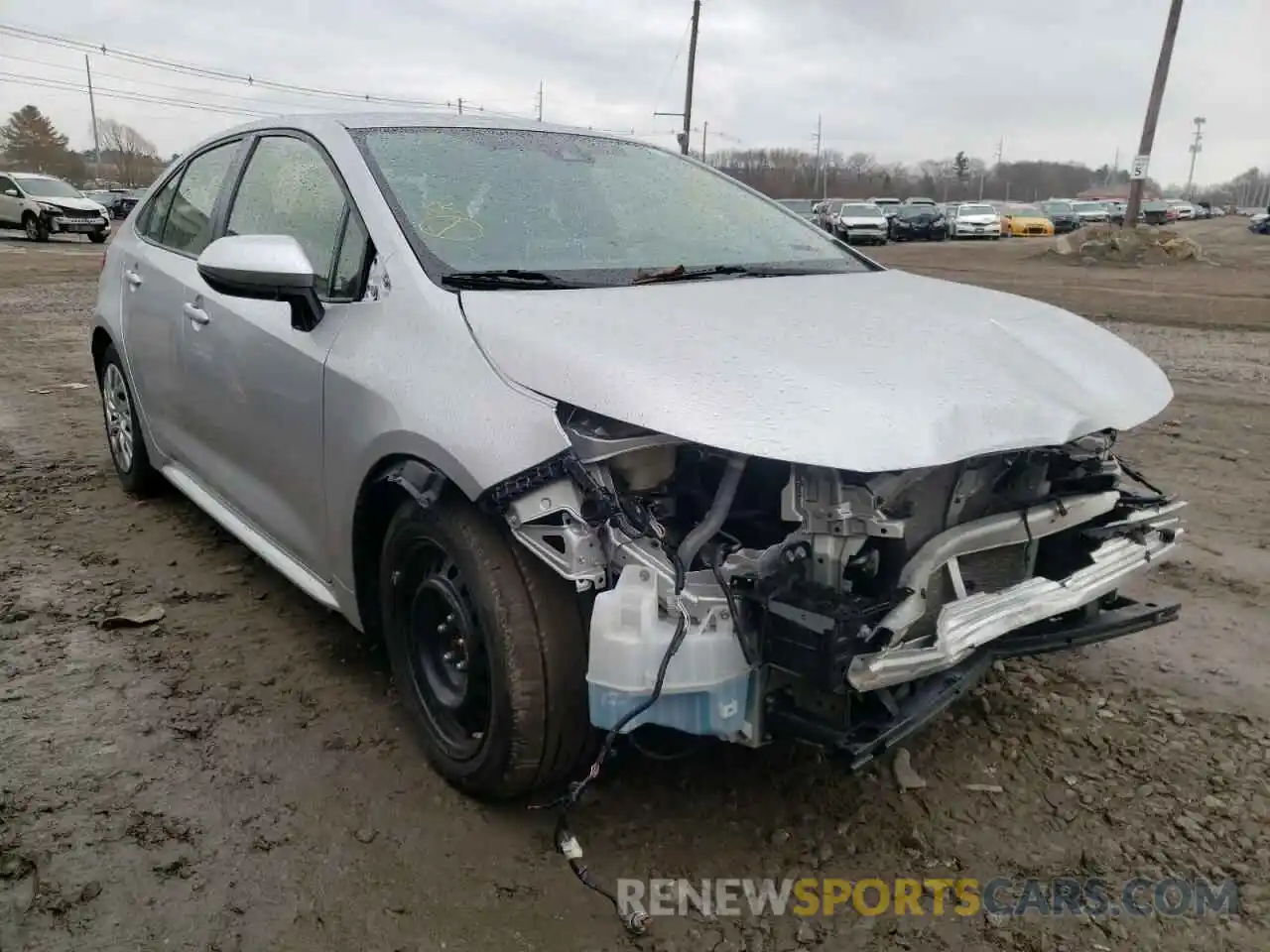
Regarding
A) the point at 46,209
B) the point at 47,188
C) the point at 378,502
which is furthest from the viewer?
the point at 47,188

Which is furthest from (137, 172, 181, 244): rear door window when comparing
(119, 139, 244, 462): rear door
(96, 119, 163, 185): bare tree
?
(96, 119, 163, 185): bare tree

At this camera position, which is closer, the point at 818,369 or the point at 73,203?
the point at 818,369

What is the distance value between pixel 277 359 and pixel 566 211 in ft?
3.25

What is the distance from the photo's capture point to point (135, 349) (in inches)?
172

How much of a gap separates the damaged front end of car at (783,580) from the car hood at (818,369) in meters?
0.15

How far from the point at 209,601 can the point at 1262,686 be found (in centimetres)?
370

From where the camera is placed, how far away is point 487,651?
237 cm

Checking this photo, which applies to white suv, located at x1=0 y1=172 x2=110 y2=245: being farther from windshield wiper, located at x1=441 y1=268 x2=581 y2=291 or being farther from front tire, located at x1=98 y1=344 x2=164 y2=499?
windshield wiper, located at x1=441 y1=268 x2=581 y2=291

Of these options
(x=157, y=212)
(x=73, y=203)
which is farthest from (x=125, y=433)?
(x=73, y=203)

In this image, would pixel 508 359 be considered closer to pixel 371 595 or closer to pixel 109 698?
pixel 371 595

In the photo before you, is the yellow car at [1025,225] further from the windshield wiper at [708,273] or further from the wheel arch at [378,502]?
the wheel arch at [378,502]

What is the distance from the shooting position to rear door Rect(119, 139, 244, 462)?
389 centimetres

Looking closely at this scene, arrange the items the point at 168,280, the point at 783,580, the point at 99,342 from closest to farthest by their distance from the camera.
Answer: the point at 783,580, the point at 168,280, the point at 99,342

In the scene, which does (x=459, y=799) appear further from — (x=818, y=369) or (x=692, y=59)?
(x=692, y=59)
